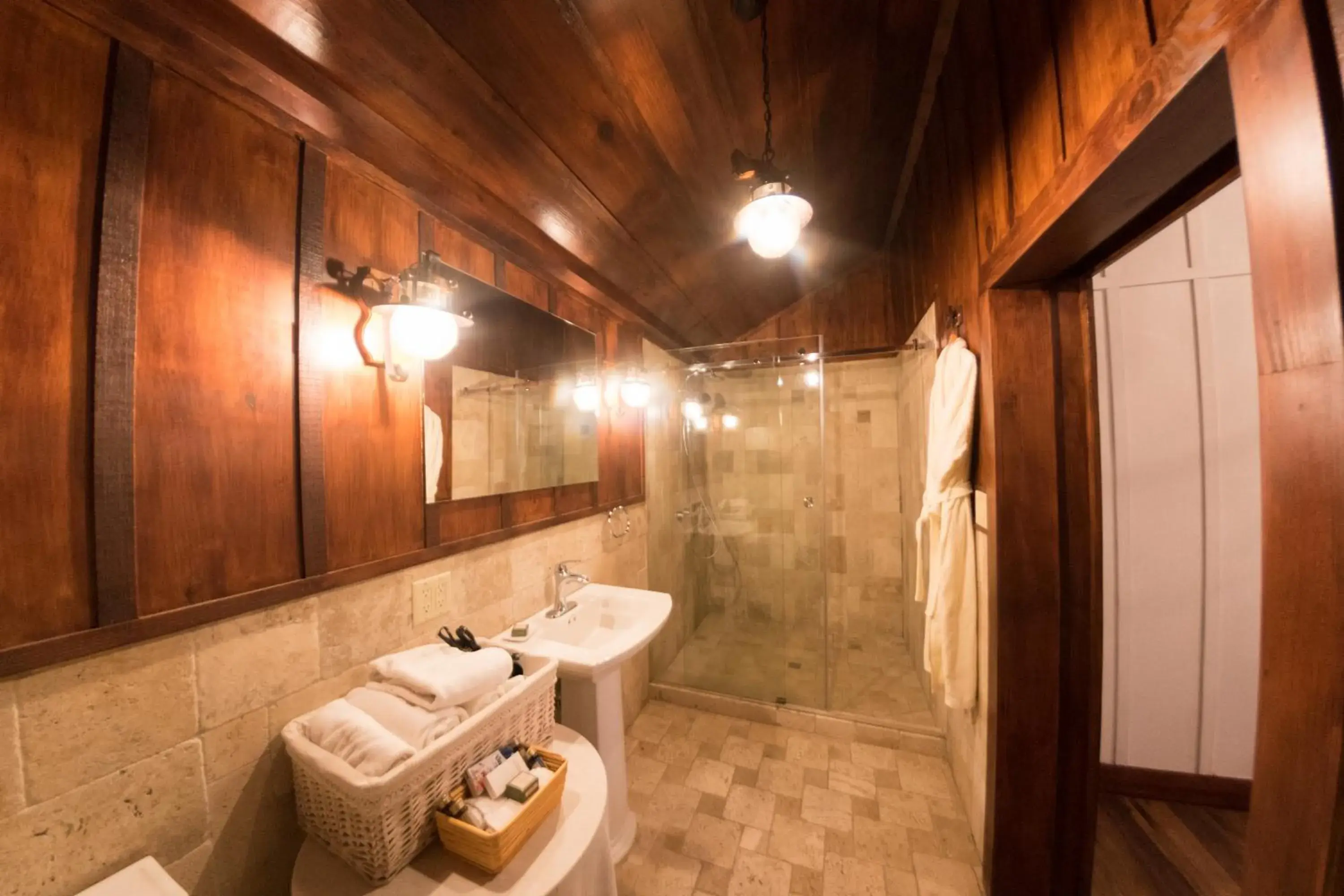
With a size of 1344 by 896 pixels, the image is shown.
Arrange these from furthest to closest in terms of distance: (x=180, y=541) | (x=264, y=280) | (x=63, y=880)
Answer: (x=264, y=280) < (x=180, y=541) < (x=63, y=880)

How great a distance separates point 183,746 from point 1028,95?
2250 mm

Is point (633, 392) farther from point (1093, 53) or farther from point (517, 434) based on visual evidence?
point (1093, 53)

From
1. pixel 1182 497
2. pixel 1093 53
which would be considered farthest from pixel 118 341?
pixel 1182 497

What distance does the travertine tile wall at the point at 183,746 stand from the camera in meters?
0.62

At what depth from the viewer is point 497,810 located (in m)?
0.83

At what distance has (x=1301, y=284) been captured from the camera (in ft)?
1.45

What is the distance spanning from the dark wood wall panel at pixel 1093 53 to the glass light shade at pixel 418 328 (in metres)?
1.44

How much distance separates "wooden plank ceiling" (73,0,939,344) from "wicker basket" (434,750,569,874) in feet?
5.07

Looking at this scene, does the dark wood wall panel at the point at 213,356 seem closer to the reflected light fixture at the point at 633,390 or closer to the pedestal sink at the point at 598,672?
the pedestal sink at the point at 598,672

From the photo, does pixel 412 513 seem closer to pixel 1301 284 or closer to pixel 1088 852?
pixel 1301 284

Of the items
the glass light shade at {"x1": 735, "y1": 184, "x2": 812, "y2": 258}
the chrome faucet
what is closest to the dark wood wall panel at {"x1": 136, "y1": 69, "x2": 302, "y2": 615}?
the chrome faucet

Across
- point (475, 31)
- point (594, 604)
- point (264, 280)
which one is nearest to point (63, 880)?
point (264, 280)

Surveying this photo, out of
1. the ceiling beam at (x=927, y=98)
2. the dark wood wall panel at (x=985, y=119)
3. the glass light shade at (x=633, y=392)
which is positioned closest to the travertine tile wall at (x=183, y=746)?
the glass light shade at (x=633, y=392)

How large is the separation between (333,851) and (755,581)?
2.43 metres
